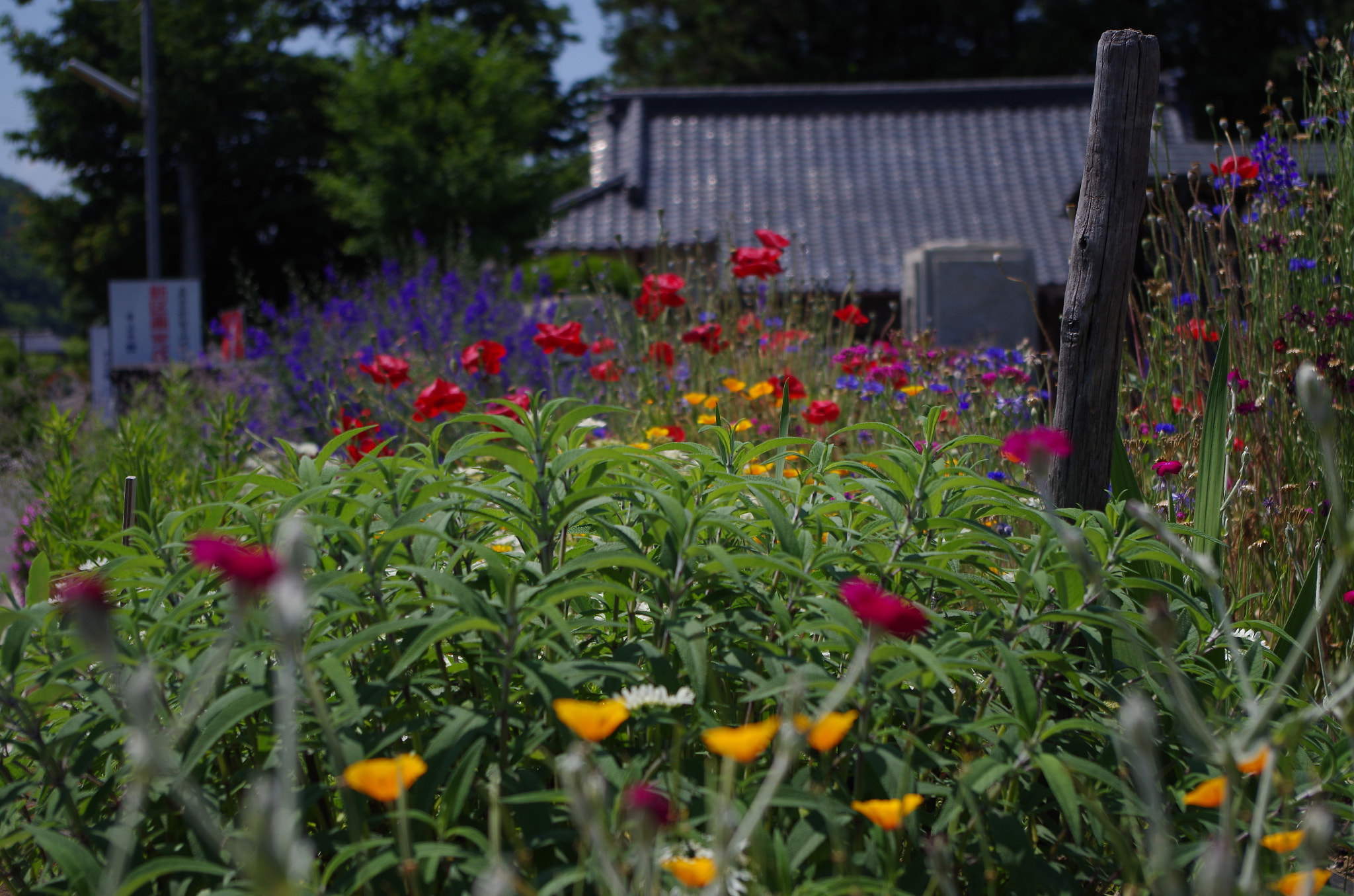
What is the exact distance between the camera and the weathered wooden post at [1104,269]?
2.10 metres

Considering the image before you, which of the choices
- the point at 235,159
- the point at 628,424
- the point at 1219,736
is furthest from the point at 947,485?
the point at 235,159

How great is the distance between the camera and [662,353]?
4.02m

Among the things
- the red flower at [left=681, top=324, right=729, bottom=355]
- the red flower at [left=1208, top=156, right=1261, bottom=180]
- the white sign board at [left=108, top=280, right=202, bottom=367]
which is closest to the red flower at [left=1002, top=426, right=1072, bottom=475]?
the red flower at [left=1208, top=156, right=1261, bottom=180]

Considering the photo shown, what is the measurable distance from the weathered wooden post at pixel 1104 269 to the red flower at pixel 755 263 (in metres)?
1.78

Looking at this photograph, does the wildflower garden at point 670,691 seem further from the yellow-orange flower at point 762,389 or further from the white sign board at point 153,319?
the white sign board at point 153,319

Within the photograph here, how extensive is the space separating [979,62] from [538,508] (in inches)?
1137

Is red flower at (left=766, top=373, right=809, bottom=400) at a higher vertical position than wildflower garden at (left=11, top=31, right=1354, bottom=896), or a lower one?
higher

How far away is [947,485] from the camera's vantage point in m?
1.62

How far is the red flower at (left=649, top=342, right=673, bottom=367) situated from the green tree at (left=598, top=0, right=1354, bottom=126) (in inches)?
929

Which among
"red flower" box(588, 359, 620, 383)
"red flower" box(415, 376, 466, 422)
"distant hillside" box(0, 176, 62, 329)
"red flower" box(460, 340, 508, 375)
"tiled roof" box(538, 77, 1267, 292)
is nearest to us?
"red flower" box(415, 376, 466, 422)

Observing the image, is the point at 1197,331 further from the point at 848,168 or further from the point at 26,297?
the point at 26,297

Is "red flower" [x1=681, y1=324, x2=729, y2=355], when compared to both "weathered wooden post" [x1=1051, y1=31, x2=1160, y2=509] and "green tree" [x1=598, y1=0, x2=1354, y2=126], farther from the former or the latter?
"green tree" [x1=598, y1=0, x2=1354, y2=126]

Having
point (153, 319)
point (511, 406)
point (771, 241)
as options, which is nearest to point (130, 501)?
point (511, 406)

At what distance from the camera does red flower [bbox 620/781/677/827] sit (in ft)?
2.66
